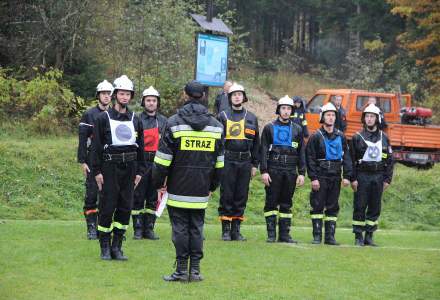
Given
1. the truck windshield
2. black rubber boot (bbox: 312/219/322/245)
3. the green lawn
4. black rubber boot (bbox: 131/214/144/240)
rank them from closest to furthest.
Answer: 1. the green lawn
2. black rubber boot (bbox: 131/214/144/240)
3. black rubber boot (bbox: 312/219/322/245)
4. the truck windshield

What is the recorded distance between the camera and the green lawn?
30.7ft

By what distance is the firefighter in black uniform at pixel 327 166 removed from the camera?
45.9 ft

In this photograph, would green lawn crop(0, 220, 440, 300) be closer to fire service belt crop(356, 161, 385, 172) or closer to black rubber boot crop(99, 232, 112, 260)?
black rubber boot crop(99, 232, 112, 260)

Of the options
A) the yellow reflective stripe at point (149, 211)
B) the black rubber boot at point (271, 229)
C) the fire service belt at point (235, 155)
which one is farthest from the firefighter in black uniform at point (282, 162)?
the yellow reflective stripe at point (149, 211)

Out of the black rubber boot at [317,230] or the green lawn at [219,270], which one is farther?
the black rubber boot at [317,230]

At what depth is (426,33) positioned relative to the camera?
39719 millimetres

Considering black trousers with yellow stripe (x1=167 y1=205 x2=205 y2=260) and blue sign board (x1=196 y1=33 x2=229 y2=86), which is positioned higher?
blue sign board (x1=196 y1=33 x2=229 y2=86)

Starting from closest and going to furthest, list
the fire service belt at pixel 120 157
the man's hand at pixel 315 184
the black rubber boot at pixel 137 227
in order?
the fire service belt at pixel 120 157, the black rubber boot at pixel 137 227, the man's hand at pixel 315 184

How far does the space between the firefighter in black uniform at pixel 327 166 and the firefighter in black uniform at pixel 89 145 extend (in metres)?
3.47

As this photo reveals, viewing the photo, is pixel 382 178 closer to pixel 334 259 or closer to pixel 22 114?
pixel 334 259

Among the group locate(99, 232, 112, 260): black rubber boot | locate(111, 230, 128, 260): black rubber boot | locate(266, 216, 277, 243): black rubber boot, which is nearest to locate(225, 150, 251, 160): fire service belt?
locate(266, 216, 277, 243): black rubber boot

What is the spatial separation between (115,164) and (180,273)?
1965mm

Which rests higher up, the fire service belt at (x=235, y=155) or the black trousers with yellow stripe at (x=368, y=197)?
the fire service belt at (x=235, y=155)

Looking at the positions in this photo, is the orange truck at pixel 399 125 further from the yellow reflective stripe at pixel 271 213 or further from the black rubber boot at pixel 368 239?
the yellow reflective stripe at pixel 271 213
